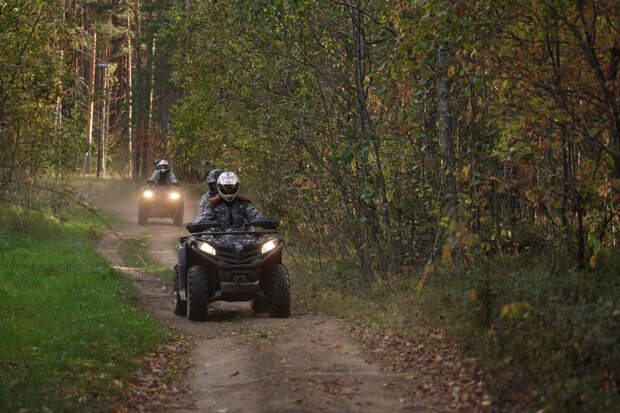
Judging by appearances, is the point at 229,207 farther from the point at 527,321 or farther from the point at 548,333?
the point at 548,333

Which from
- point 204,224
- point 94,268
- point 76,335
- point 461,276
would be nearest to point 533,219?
point 461,276

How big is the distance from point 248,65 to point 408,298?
6.32 metres

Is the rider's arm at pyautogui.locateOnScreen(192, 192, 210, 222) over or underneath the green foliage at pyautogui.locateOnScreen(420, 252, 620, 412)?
over

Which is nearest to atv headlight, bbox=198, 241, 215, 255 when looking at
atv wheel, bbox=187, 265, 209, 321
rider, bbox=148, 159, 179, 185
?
atv wheel, bbox=187, 265, 209, 321

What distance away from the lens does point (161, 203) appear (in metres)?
27.3

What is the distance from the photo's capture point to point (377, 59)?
540 inches

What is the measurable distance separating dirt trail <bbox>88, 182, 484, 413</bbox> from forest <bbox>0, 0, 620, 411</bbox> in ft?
3.95

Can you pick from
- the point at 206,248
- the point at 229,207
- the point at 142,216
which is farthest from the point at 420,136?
the point at 142,216

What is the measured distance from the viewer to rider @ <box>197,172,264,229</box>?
40.5 ft

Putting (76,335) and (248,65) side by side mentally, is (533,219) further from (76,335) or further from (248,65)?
(76,335)

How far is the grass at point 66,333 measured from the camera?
23.9ft

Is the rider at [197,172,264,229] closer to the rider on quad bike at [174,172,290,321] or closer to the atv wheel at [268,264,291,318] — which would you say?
the rider on quad bike at [174,172,290,321]

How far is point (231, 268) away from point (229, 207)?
1.54 m

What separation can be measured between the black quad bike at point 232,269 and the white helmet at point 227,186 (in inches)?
27.5
